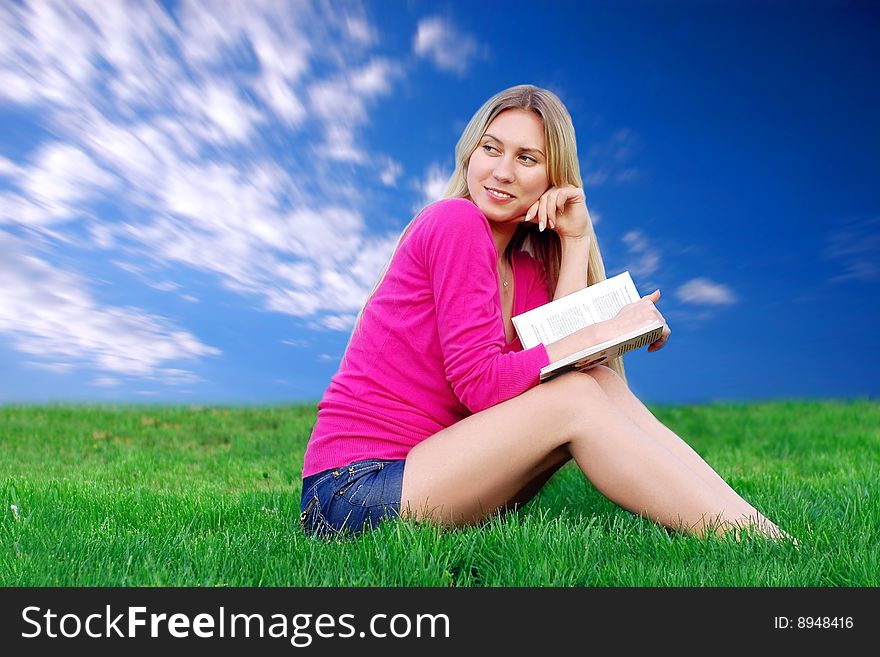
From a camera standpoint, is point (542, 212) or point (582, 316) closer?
point (582, 316)

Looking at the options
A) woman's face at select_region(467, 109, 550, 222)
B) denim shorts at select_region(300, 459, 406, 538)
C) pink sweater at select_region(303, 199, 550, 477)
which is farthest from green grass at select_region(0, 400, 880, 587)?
woman's face at select_region(467, 109, 550, 222)

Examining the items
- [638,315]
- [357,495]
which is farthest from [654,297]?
[357,495]

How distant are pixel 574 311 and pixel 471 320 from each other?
0.53 metres

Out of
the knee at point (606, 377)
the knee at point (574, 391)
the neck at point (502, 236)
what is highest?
the neck at point (502, 236)

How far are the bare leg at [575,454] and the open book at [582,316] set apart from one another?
0.52 ft

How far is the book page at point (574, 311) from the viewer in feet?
10.2

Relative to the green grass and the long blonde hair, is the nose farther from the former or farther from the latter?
the green grass

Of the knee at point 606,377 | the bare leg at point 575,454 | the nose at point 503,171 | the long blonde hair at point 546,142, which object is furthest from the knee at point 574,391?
the nose at point 503,171

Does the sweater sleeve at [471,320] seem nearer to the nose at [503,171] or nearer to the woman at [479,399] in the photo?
the woman at [479,399]

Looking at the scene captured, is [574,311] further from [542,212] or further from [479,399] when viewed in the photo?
[479,399]

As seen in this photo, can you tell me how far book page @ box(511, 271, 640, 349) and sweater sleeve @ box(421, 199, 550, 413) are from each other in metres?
0.21

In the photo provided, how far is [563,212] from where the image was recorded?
3422mm
